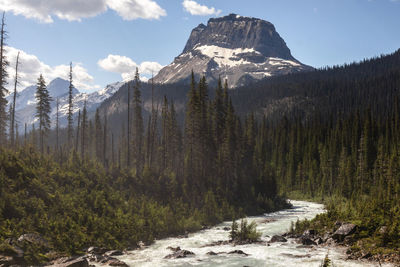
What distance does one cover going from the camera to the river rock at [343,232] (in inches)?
867

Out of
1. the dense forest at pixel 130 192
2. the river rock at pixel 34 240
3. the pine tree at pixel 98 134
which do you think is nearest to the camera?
the river rock at pixel 34 240

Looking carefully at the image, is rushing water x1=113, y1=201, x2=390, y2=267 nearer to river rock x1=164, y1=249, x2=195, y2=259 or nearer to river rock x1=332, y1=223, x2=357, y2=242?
river rock x1=164, y1=249, x2=195, y2=259

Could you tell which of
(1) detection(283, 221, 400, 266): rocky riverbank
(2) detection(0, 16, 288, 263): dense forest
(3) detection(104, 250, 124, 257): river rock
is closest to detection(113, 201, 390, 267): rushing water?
(3) detection(104, 250, 124, 257): river rock

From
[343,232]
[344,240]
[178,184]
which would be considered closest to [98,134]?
[178,184]

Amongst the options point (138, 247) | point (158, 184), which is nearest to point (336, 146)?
point (158, 184)

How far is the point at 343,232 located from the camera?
73.0 feet

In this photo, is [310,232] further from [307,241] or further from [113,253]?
[113,253]

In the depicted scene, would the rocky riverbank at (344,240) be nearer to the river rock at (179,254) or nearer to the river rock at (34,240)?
the river rock at (179,254)

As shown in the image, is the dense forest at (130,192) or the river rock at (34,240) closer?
the river rock at (34,240)

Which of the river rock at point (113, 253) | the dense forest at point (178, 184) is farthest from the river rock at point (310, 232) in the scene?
the river rock at point (113, 253)

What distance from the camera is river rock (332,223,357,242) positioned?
22.0 meters

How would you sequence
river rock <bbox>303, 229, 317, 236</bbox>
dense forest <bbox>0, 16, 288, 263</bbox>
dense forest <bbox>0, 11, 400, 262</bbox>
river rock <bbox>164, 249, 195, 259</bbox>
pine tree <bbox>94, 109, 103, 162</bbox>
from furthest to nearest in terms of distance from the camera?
pine tree <bbox>94, 109, 103, 162</bbox>, river rock <bbox>303, 229, 317, 236</bbox>, dense forest <bbox>0, 11, 400, 262</bbox>, dense forest <bbox>0, 16, 288, 263</bbox>, river rock <bbox>164, 249, 195, 259</bbox>

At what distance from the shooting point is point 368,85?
16600 cm

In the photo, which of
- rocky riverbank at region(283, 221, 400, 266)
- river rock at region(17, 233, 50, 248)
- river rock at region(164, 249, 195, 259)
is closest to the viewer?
rocky riverbank at region(283, 221, 400, 266)
